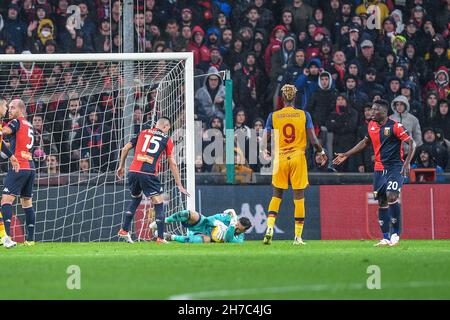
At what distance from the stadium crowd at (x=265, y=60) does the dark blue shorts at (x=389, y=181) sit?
430 cm

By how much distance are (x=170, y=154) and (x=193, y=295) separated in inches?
318

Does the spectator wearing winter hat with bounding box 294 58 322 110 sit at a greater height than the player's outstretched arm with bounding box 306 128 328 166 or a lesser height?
greater

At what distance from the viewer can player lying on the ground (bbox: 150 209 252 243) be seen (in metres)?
16.1

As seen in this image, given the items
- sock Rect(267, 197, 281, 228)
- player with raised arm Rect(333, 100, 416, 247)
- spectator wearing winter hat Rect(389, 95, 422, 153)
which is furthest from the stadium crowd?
player with raised arm Rect(333, 100, 416, 247)

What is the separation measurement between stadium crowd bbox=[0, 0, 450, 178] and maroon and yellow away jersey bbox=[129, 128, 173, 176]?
2.51 meters

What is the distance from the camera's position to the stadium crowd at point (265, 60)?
19.4 metres

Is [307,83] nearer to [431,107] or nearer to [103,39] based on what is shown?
[431,107]

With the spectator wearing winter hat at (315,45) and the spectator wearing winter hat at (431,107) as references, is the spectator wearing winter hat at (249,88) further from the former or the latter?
the spectator wearing winter hat at (431,107)

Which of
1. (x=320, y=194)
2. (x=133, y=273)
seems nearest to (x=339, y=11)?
(x=320, y=194)

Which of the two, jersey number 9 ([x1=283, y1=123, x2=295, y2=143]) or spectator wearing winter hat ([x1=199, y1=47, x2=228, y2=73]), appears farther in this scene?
spectator wearing winter hat ([x1=199, y1=47, x2=228, y2=73])

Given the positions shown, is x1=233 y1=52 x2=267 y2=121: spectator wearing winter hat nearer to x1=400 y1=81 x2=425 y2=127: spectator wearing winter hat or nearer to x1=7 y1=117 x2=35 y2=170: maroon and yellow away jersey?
x1=400 y1=81 x2=425 y2=127: spectator wearing winter hat

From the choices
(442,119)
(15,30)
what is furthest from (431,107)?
(15,30)

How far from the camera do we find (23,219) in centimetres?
1856
